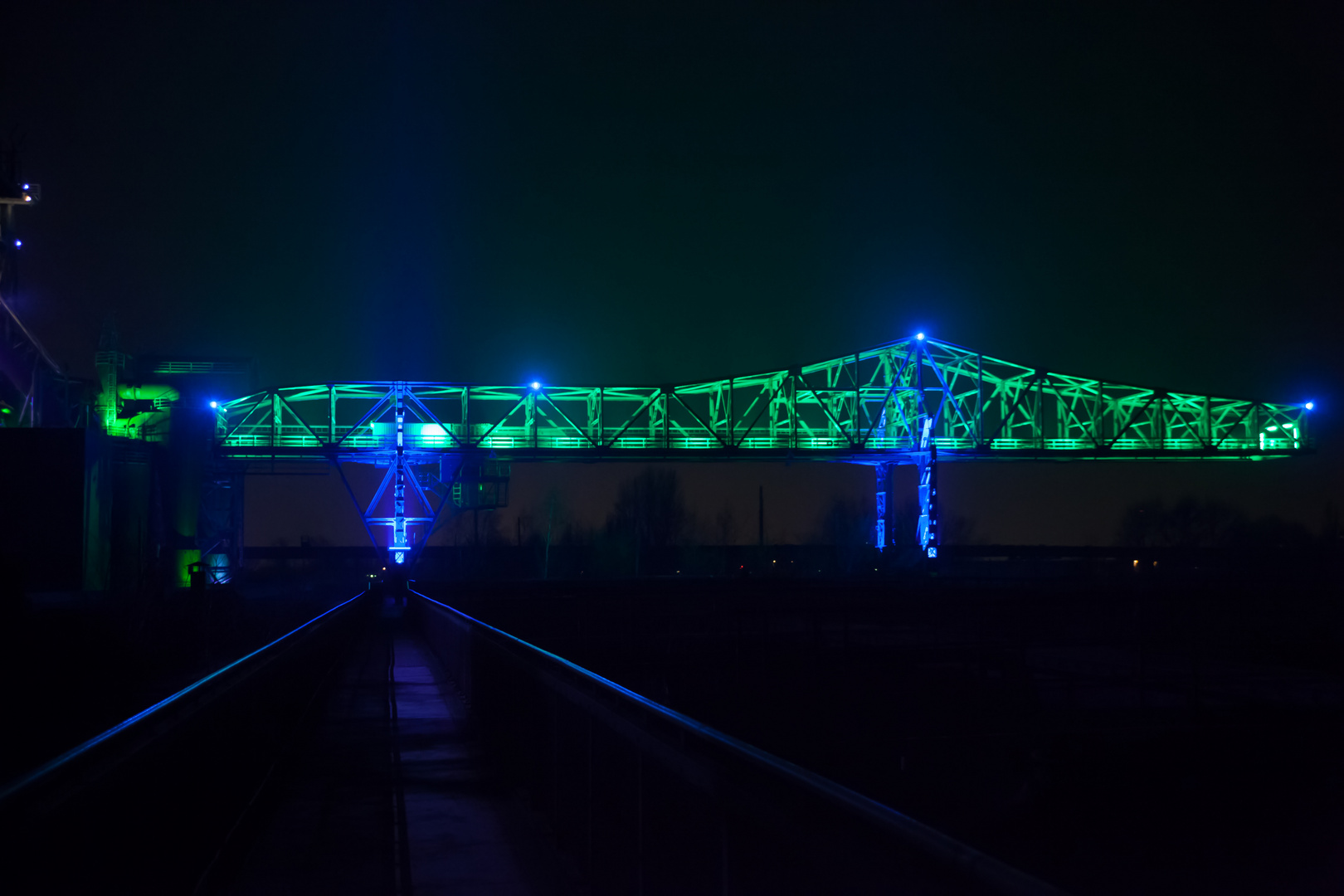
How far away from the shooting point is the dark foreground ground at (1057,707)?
23734 millimetres

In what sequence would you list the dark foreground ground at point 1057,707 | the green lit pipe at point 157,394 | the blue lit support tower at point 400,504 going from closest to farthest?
the dark foreground ground at point 1057,707
the green lit pipe at point 157,394
the blue lit support tower at point 400,504

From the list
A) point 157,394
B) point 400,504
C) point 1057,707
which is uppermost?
point 157,394

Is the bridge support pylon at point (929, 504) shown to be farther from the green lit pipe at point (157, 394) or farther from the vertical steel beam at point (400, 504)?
the green lit pipe at point (157, 394)

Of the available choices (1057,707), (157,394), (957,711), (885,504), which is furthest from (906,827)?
(885,504)

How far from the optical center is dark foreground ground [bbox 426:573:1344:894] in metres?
23.7

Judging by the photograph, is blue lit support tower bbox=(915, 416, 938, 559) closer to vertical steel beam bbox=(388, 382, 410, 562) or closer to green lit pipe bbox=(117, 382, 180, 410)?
vertical steel beam bbox=(388, 382, 410, 562)

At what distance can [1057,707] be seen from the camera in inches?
1372

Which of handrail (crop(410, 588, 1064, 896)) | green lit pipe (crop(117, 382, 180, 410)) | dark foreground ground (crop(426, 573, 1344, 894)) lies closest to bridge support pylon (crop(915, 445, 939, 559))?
dark foreground ground (crop(426, 573, 1344, 894))

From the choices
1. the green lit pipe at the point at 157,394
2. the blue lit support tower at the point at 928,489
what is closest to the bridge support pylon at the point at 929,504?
the blue lit support tower at the point at 928,489

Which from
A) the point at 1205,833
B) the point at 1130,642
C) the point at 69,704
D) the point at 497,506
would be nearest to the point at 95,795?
the point at 69,704

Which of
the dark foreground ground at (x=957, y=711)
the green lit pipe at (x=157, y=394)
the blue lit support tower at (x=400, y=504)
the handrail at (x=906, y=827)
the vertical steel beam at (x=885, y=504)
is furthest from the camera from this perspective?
the vertical steel beam at (x=885, y=504)

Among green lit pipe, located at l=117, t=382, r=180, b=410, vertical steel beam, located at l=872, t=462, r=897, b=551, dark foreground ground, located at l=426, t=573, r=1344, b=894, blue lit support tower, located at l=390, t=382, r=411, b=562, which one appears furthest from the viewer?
vertical steel beam, located at l=872, t=462, r=897, b=551

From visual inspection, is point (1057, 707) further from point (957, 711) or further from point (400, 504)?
point (400, 504)

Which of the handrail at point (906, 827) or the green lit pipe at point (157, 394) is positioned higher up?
the green lit pipe at point (157, 394)
